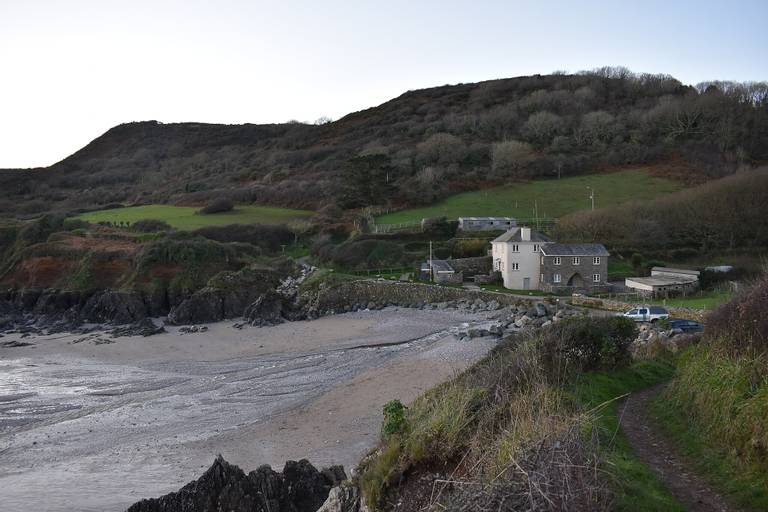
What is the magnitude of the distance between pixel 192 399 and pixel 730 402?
1598cm

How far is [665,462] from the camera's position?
8969 mm

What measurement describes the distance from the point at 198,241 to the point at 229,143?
355 feet

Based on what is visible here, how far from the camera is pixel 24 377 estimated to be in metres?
23.7

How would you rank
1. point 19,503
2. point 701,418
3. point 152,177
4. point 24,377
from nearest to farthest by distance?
point 701,418 < point 19,503 < point 24,377 < point 152,177

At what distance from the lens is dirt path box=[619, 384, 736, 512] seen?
759 cm

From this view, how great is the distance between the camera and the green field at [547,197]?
57.5m

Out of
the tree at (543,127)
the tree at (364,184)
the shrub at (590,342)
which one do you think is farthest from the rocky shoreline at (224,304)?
the tree at (543,127)

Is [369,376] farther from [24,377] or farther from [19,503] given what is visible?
[24,377]

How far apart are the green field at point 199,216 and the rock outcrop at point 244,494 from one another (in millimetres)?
47529

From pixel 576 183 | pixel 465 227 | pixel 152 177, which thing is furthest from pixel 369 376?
pixel 152 177

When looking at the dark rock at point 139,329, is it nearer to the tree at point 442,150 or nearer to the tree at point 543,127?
the tree at point 442,150

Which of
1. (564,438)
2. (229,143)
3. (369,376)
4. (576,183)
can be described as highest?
(229,143)

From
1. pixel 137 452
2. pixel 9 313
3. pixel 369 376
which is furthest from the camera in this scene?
pixel 9 313

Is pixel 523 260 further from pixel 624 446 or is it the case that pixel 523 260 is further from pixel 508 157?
pixel 508 157
